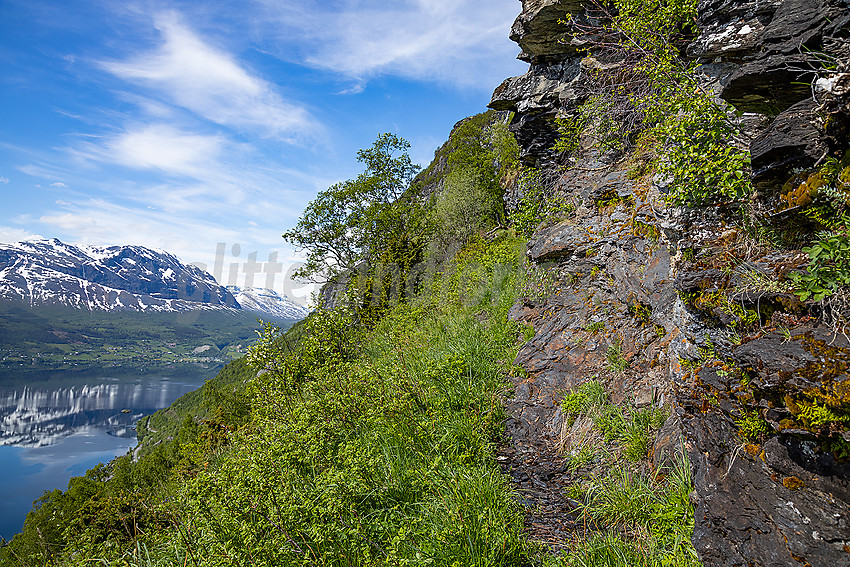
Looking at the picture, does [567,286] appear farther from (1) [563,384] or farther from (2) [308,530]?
(2) [308,530]

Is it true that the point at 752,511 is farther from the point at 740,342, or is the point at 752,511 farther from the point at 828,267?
the point at 828,267

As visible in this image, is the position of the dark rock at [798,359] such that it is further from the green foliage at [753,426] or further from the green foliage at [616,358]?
the green foliage at [616,358]

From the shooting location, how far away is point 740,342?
332 cm

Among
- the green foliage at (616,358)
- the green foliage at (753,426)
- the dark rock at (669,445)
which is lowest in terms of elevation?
the dark rock at (669,445)

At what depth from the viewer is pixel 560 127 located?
9766 mm

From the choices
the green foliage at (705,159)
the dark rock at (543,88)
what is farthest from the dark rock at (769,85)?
the dark rock at (543,88)

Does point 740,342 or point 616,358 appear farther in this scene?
point 616,358

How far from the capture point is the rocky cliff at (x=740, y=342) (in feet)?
8.51

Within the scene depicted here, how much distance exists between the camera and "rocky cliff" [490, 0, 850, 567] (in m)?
2.59

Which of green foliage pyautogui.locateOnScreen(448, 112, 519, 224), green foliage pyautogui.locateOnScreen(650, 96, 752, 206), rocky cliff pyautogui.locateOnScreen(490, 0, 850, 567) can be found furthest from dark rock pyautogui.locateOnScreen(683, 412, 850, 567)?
green foliage pyautogui.locateOnScreen(448, 112, 519, 224)

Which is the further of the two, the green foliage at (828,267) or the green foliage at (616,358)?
the green foliage at (616,358)

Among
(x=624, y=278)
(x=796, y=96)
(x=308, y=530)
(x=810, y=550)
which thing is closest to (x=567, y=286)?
(x=624, y=278)

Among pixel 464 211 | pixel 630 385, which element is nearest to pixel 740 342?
pixel 630 385

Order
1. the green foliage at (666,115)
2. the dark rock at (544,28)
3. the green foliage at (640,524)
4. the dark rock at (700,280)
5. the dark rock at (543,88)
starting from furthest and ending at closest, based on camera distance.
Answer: the dark rock at (543,88) < the dark rock at (544,28) < the green foliage at (666,115) < the dark rock at (700,280) < the green foliage at (640,524)
